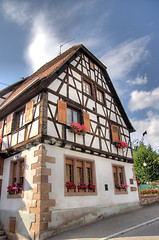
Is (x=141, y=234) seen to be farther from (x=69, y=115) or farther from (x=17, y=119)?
(x=17, y=119)

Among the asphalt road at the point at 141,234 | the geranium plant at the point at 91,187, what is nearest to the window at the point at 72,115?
the geranium plant at the point at 91,187

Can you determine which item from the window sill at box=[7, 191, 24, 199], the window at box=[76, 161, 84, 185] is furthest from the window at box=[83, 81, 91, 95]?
the window sill at box=[7, 191, 24, 199]

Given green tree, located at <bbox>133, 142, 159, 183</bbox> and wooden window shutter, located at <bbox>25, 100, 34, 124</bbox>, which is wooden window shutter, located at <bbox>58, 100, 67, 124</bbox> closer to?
wooden window shutter, located at <bbox>25, 100, 34, 124</bbox>

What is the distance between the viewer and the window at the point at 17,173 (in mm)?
8584

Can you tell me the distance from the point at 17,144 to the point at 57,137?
2184 mm

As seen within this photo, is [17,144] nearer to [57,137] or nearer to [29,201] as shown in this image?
[57,137]

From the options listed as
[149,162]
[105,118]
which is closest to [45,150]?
[105,118]

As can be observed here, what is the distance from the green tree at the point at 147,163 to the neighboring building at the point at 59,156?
16193 mm

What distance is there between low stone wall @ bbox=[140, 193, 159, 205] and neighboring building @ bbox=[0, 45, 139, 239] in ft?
3.22

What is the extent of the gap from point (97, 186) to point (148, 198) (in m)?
6.37

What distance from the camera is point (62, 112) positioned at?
9102 millimetres

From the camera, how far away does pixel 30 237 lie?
6.77 m

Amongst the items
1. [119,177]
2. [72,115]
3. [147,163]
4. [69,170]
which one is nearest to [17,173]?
[69,170]

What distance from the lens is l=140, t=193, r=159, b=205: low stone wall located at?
1325 centimetres
